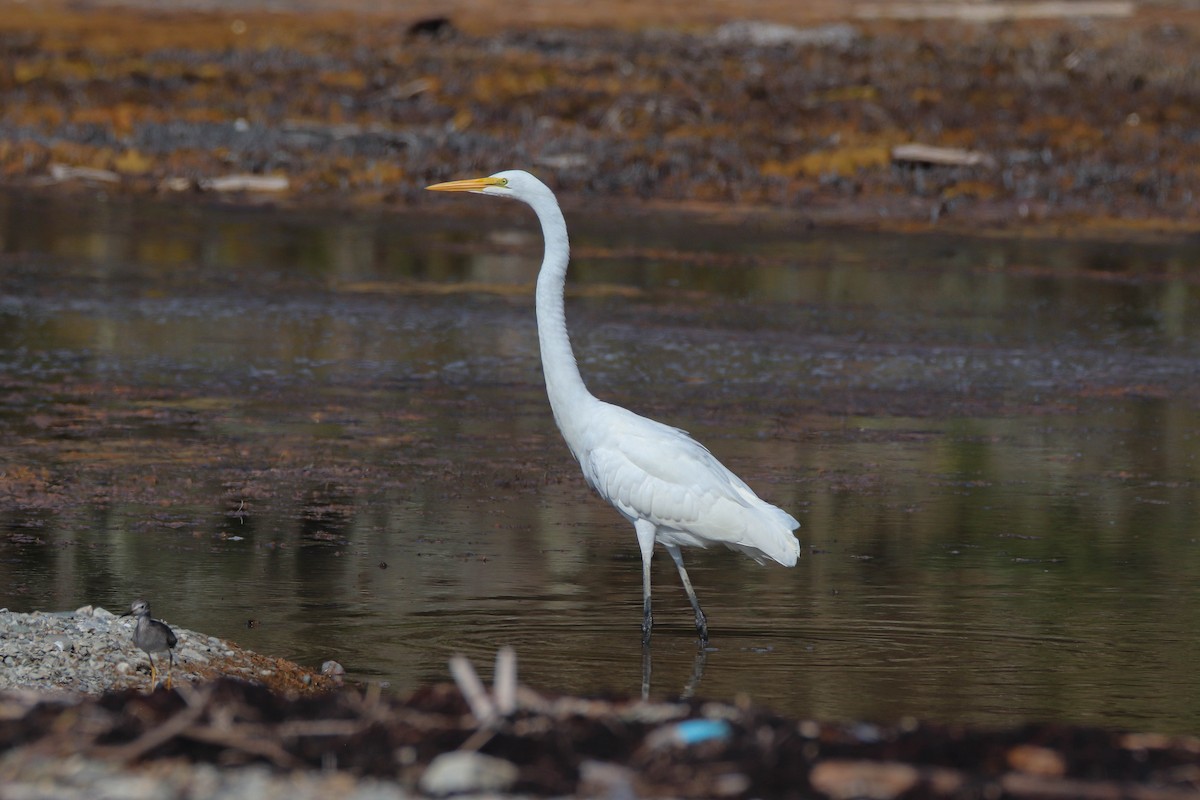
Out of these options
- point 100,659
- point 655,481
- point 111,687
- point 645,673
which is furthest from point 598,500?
point 111,687

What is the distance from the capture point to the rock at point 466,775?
195 inches

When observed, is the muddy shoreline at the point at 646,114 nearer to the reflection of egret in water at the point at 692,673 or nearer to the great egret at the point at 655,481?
the great egret at the point at 655,481

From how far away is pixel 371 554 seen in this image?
10.3 meters

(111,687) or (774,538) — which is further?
(774,538)

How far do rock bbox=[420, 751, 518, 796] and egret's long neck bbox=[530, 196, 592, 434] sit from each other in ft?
13.9

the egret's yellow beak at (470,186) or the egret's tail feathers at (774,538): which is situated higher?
the egret's yellow beak at (470,186)

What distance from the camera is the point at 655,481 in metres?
8.89

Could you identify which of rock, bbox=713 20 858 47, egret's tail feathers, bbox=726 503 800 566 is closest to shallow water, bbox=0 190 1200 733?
egret's tail feathers, bbox=726 503 800 566

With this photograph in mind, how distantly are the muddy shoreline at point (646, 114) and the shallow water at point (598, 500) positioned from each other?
7296mm

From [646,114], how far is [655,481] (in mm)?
30664

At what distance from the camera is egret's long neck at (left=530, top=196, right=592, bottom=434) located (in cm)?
931

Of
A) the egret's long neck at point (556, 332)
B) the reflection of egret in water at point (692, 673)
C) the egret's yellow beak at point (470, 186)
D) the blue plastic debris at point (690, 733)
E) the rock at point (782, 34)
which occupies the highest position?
the rock at point (782, 34)

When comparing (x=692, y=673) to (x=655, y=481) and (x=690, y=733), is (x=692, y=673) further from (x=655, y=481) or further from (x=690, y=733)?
(x=690, y=733)

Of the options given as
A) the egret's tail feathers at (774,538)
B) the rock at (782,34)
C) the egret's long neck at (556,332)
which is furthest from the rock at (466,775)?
the rock at (782,34)
